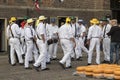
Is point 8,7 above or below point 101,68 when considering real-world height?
above

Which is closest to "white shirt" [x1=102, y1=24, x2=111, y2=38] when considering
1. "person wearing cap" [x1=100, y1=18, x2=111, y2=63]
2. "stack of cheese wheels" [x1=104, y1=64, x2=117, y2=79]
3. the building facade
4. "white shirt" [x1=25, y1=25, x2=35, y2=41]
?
"person wearing cap" [x1=100, y1=18, x2=111, y2=63]

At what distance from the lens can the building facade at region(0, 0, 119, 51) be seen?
963 inches

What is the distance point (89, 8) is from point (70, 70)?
13488mm

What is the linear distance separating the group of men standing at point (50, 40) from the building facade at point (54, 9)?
563 centimetres

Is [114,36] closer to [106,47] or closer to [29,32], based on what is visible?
[106,47]

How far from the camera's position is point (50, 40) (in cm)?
1798

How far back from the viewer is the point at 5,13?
24.2m

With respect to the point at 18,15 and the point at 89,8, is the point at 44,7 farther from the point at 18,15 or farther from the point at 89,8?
the point at 89,8

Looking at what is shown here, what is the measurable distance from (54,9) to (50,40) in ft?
28.8

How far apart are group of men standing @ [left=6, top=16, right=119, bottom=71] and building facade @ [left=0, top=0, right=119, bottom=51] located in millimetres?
5633

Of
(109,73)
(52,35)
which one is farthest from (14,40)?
(109,73)

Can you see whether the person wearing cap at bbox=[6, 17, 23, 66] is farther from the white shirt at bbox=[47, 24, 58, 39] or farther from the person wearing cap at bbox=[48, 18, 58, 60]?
the white shirt at bbox=[47, 24, 58, 39]

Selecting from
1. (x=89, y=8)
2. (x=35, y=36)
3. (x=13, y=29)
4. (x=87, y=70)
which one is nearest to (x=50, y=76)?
(x=87, y=70)

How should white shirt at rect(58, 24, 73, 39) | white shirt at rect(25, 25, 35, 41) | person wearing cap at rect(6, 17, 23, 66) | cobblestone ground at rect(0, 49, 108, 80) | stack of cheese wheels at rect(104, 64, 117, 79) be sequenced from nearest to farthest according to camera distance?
1. stack of cheese wheels at rect(104, 64, 117, 79)
2. cobblestone ground at rect(0, 49, 108, 80)
3. white shirt at rect(58, 24, 73, 39)
4. white shirt at rect(25, 25, 35, 41)
5. person wearing cap at rect(6, 17, 23, 66)
